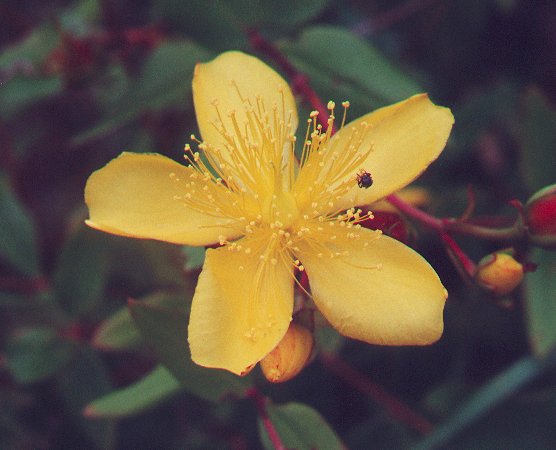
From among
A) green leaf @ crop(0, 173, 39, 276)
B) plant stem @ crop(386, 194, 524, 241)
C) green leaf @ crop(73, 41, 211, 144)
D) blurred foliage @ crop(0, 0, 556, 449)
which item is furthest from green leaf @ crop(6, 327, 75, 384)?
plant stem @ crop(386, 194, 524, 241)

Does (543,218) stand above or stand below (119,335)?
above

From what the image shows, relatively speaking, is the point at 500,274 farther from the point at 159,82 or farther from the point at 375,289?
the point at 159,82

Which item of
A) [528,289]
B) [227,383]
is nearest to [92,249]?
[227,383]

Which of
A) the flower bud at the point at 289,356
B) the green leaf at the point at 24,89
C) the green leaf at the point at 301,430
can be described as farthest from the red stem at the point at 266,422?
the green leaf at the point at 24,89

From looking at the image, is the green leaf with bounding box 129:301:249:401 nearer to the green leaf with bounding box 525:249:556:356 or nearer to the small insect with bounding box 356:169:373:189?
the small insect with bounding box 356:169:373:189

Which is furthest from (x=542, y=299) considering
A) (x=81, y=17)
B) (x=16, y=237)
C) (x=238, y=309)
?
(x=81, y=17)

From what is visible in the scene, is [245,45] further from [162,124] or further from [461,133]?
[461,133]
